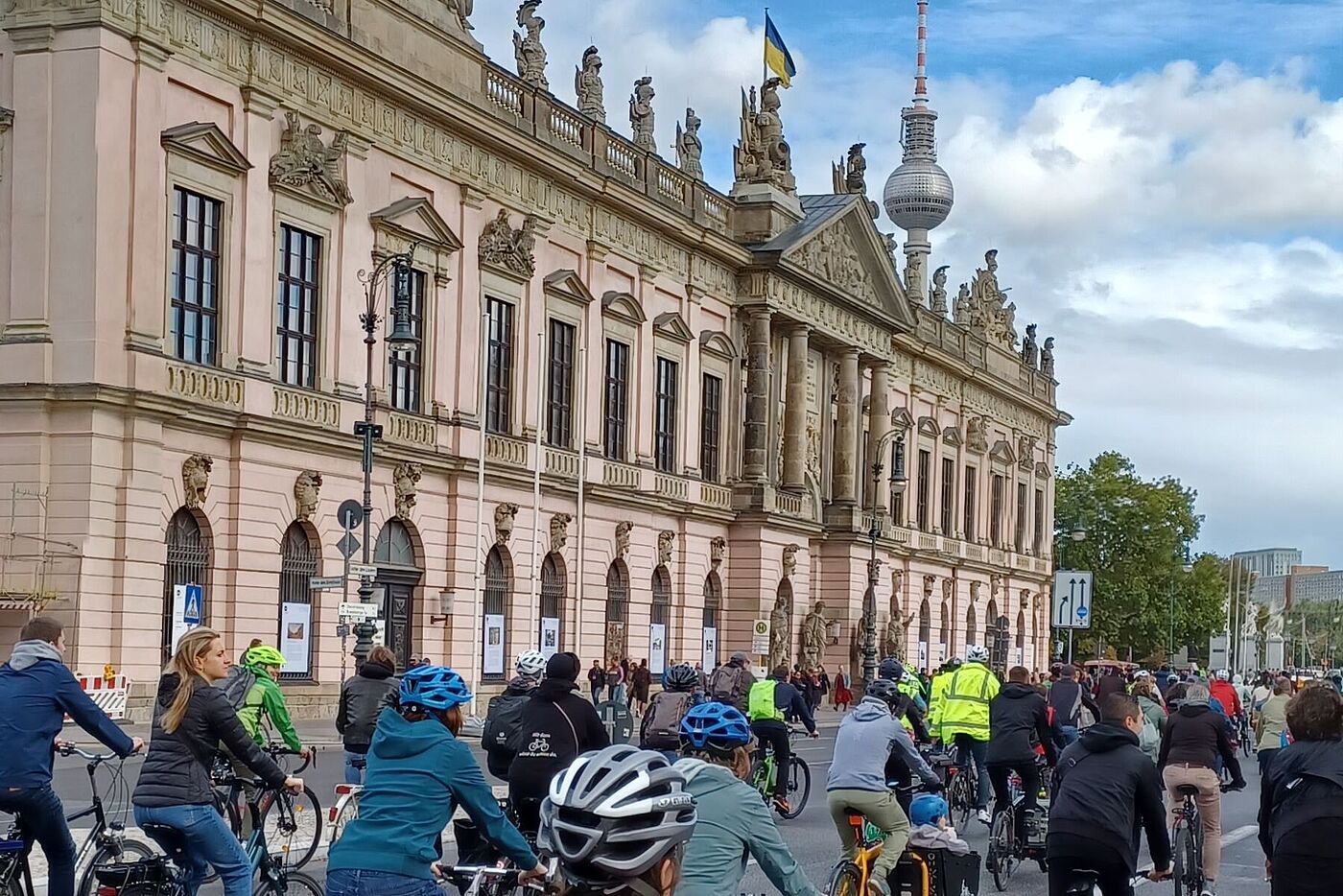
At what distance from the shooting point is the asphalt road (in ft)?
57.4

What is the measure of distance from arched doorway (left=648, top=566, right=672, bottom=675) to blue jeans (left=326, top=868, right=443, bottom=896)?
Result: 4802cm

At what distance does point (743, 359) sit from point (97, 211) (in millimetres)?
30868

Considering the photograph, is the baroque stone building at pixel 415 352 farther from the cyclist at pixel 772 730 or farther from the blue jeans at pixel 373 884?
the blue jeans at pixel 373 884

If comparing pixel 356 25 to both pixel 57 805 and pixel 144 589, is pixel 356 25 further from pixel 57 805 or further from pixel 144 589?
pixel 57 805

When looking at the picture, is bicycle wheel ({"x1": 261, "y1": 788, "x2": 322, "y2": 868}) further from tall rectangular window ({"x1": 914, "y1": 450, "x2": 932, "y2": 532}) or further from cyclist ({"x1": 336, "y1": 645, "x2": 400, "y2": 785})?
tall rectangular window ({"x1": 914, "y1": 450, "x2": 932, "y2": 532})

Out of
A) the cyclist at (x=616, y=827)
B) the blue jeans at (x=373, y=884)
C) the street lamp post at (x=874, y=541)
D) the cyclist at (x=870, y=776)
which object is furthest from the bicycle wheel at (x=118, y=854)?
the street lamp post at (x=874, y=541)

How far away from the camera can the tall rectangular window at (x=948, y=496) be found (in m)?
84.0

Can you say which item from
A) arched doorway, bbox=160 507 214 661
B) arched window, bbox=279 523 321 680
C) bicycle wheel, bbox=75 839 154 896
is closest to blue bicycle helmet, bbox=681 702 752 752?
bicycle wheel, bbox=75 839 154 896

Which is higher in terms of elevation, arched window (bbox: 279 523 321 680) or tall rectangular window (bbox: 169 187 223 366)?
tall rectangular window (bbox: 169 187 223 366)

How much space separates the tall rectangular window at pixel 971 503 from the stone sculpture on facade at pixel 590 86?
38.2m

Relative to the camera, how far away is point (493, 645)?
4703 cm

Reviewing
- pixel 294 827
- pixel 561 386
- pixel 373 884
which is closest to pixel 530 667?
pixel 294 827

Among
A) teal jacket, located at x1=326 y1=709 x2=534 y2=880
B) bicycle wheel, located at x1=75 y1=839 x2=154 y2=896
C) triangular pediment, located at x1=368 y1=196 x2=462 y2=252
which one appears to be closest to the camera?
teal jacket, located at x1=326 y1=709 x2=534 y2=880

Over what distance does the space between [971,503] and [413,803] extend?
81862 mm
